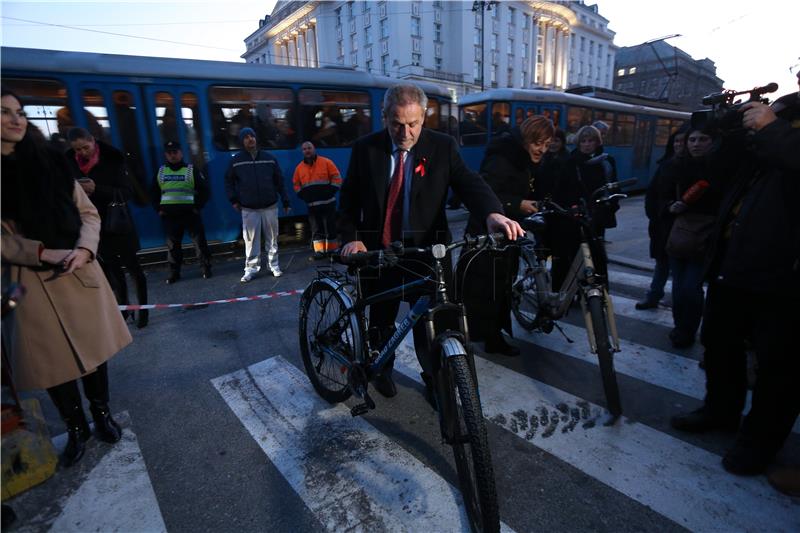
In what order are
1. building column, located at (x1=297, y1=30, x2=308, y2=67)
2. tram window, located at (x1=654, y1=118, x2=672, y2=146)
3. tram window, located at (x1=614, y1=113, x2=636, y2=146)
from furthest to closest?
building column, located at (x1=297, y1=30, x2=308, y2=67), tram window, located at (x1=654, y1=118, x2=672, y2=146), tram window, located at (x1=614, y1=113, x2=636, y2=146)

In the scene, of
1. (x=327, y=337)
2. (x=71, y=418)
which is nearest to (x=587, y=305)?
(x=327, y=337)

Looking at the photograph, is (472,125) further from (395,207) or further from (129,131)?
(395,207)

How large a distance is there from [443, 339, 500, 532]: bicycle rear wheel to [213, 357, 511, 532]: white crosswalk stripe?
193 millimetres

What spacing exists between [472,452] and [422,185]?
164 centimetres

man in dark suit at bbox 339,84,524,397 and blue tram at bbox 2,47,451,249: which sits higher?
blue tram at bbox 2,47,451,249

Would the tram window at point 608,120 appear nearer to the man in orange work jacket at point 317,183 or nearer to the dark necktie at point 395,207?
the man in orange work jacket at point 317,183

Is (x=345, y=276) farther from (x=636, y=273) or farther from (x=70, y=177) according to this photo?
(x=636, y=273)

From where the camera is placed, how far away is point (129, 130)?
704cm

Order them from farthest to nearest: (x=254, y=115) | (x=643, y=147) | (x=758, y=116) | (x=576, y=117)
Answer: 1. (x=643, y=147)
2. (x=576, y=117)
3. (x=254, y=115)
4. (x=758, y=116)

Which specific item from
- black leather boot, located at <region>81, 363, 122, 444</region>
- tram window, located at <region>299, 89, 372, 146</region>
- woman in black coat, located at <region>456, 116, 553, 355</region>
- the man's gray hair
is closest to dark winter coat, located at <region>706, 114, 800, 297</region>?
woman in black coat, located at <region>456, 116, 553, 355</region>

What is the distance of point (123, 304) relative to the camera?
475 centimetres

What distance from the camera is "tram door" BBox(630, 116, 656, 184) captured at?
53.5ft

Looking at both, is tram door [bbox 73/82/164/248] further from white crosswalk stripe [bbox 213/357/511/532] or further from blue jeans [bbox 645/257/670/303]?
blue jeans [bbox 645/257/670/303]

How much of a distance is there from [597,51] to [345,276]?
91.0m
